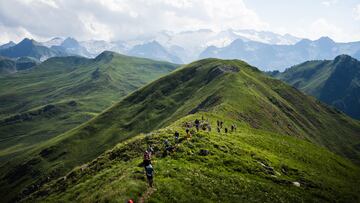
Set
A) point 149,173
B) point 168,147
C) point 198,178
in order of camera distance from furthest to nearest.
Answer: point 168,147
point 198,178
point 149,173

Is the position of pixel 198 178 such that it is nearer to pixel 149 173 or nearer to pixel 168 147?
pixel 149 173

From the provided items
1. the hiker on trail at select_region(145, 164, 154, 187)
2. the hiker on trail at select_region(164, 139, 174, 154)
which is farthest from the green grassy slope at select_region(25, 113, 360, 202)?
the hiker on trail at select_region(145, 164, 154, 187)

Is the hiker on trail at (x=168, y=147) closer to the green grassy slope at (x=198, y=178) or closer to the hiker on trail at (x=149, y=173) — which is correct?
the green grassy slope at (x=198, y=178)

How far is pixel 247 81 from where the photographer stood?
620ft

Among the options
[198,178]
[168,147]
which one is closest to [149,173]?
[198,178]

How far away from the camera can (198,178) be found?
3903 cm

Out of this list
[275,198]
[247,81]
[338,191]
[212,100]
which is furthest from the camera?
[247,81]

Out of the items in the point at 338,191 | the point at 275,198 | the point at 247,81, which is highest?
the point at 247,81

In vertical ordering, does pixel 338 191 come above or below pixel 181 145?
below

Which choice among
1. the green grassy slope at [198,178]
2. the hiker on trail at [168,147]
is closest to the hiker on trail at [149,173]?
the green grassy slope at [198,178]

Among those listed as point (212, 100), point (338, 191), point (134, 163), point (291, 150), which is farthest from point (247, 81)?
point (134, 163)

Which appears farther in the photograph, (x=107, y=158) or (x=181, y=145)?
(x=107, y=158)

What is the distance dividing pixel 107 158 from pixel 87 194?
1311 cm

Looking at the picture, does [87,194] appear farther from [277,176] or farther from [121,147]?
[277,176]
